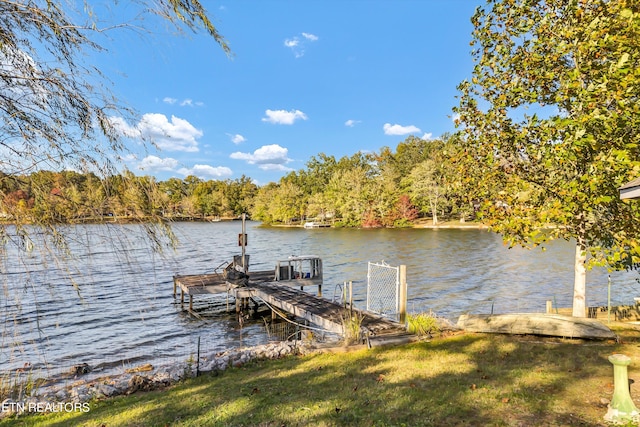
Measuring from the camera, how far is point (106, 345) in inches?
555

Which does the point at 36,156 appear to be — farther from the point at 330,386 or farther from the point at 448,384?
the point at 448,384

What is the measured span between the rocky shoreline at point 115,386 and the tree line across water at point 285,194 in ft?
11.6

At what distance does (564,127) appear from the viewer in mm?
6969

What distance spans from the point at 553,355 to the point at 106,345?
13.6 m

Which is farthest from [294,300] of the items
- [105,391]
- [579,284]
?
[579,284]

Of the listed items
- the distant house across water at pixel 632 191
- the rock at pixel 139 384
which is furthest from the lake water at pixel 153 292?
the distant house across water at pixel 632 191

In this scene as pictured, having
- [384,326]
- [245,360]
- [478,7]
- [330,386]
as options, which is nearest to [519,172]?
[478,7]

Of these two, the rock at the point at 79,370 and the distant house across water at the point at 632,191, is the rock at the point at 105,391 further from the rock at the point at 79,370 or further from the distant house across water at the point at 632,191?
the distant house across water at the point at 632,191

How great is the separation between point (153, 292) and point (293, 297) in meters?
7.11

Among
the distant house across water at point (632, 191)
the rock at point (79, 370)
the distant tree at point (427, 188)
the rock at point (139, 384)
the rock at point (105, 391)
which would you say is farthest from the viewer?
the distant tree at point (427, 188)

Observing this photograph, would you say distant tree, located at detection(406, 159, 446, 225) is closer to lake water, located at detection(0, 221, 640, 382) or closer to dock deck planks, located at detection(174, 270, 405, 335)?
lake water, located at detection(0, 221, 640, 382)

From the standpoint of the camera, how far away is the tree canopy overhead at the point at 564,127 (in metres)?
6.29

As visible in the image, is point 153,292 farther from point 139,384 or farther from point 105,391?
point 105,391

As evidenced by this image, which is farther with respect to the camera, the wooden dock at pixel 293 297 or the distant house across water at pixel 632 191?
the wooden dock at pixel 293 297
